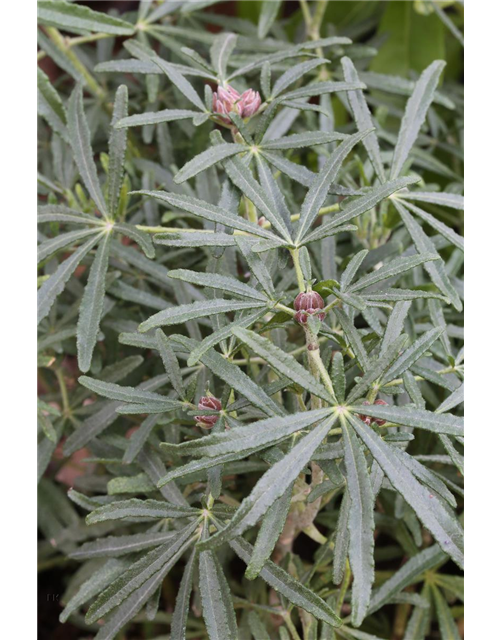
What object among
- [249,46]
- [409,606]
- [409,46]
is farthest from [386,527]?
[409,46]

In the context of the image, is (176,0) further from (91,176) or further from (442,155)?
(442,155)

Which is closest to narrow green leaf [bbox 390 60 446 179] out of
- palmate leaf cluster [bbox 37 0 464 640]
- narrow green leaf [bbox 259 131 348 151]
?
palmate leaf cluster [bbox 37 0 464 640]

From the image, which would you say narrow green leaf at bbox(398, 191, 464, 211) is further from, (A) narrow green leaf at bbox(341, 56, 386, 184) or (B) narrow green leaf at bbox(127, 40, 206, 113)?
(B) narrow green leaf at bbox(127, 40, 206, 113)

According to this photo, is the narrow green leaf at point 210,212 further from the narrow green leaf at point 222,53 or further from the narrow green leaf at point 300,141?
the narrow green leaf at point 222,53

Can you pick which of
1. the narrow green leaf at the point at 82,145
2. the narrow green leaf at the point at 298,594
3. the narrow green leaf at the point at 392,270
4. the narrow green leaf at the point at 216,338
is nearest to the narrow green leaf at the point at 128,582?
the narrow green leaf at the point at 298,594

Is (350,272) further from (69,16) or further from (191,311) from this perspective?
(69,16)

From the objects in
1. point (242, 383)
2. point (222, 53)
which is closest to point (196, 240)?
point (242, 383)
